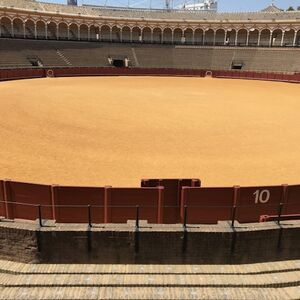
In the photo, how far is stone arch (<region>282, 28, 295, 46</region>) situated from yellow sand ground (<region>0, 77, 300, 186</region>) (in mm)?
34212

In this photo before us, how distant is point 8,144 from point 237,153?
829cm

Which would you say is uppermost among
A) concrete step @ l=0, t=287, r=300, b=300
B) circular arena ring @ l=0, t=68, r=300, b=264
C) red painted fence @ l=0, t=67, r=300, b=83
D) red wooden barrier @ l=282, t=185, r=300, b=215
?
red wooden barrier @ l=282, t=185, r=300, b=215

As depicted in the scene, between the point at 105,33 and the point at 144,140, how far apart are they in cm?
4757

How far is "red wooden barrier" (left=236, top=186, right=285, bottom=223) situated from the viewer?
25.8ft

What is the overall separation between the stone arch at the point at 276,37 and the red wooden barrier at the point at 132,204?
52811 mm

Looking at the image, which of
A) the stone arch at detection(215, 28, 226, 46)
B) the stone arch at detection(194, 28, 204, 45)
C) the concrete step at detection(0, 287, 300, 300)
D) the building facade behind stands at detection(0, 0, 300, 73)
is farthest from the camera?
the stone arch at detection(194, 28, 204, 45)

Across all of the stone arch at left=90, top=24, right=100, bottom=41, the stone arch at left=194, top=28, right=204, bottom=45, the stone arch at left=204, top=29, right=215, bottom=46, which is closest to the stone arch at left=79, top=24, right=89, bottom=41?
the stone arch at left=90, top=24, right=100, bottom=41

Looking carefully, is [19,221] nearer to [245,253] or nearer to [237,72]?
[245,253]

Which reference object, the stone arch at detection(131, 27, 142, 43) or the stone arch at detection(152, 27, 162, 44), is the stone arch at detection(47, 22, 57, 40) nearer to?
the stone arch at detection(131, 27, 142, 43)

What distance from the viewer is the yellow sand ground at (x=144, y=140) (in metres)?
11.1

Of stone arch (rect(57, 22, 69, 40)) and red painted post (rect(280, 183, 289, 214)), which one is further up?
stone arch (rect(57, 22, 69, 40))

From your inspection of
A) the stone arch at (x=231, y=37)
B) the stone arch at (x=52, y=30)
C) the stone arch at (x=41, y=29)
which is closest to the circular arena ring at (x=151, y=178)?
the stone arch at (x=41, y=29)

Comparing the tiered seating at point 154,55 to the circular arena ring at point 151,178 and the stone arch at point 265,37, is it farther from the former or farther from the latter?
the circular arena ring at point 151,178

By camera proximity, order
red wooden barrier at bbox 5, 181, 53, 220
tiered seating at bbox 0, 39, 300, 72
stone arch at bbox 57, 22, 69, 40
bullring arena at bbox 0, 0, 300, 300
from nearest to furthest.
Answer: bullring arena at bbox 0, 0, 300, 300 → red wooden barrier at bbox 5, 181, 53, 220 → tiered seating at bbox 0, 39, 300, 72 → stone arch at bbox 57, 22, 69, 40
